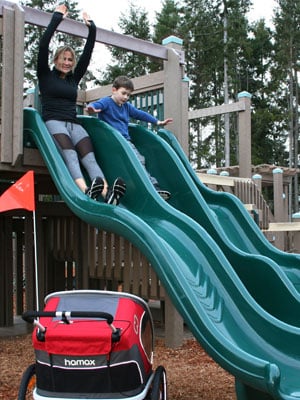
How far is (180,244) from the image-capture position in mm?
4676

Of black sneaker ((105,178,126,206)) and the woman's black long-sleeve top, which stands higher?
the woman's black long-sleeve top

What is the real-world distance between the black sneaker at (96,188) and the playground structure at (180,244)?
11 centimetres

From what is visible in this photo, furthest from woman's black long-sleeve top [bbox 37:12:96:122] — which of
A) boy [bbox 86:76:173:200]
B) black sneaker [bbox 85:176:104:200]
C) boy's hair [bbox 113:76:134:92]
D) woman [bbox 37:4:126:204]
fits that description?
black sneaker [bbox 85:176:104:200]

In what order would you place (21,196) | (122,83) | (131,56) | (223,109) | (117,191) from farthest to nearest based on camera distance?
(131,56) < (223,109) < (122,83) < (117,191) < (21,196)

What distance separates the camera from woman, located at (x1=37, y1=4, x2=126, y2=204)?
17.7 feet

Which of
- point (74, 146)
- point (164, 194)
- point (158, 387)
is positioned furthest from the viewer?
point (164, 194)

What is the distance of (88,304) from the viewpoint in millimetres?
3201

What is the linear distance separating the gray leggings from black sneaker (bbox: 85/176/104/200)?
1.12 feet

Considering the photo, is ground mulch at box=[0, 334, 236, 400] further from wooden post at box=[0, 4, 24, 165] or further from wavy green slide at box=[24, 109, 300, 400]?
wooden post at box=[0, 4, 24, 165]

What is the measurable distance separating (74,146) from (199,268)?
1.92 metres

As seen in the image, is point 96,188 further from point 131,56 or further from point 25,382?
point 131,56

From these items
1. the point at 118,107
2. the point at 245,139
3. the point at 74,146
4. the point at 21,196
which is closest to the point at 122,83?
the point at 118,107

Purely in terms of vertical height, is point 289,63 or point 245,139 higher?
point 289,63

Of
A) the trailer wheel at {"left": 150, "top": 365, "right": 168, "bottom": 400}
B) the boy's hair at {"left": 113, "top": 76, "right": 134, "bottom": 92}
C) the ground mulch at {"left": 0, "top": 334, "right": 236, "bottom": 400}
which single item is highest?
the boy's hair at {"left": 113, "top": 76, "right": 134, "bottom": 92}
